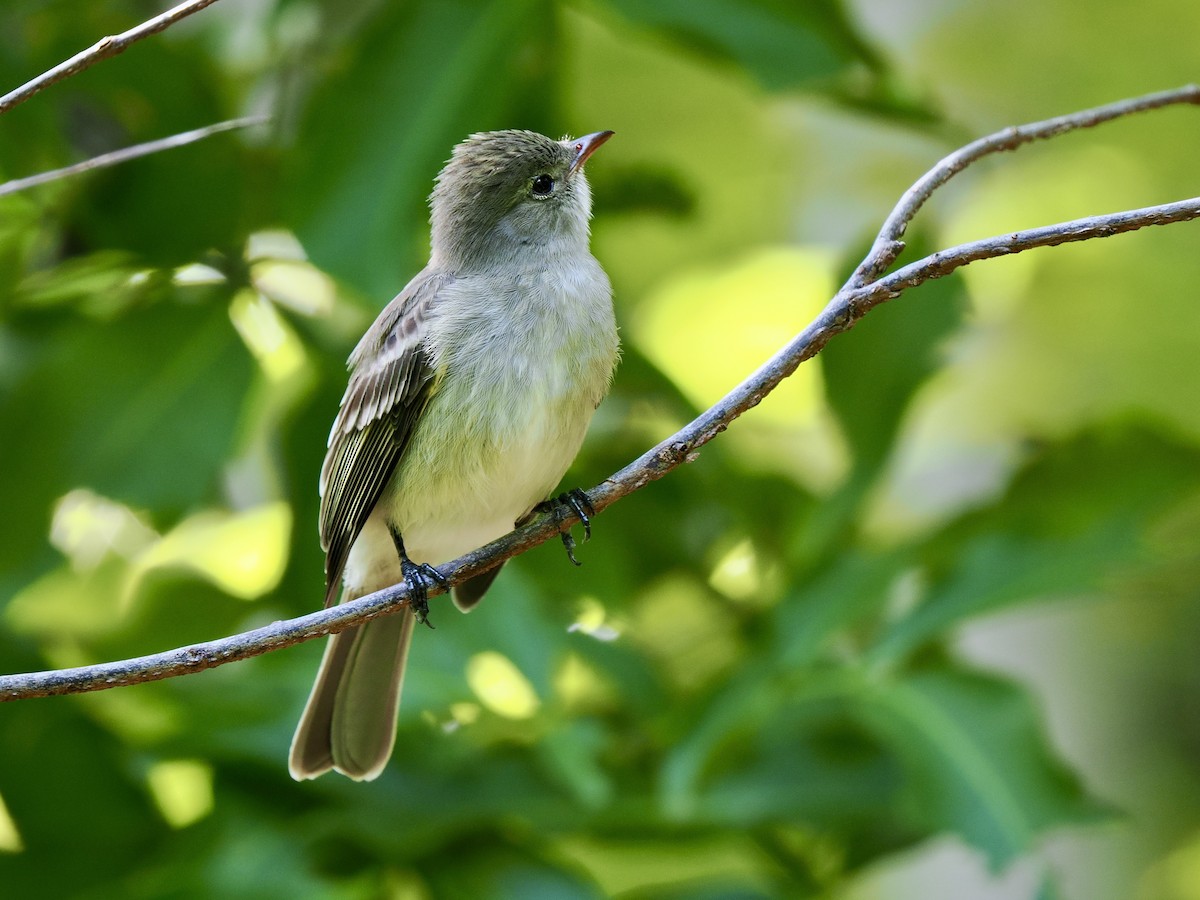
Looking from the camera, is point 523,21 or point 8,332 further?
point 8,332

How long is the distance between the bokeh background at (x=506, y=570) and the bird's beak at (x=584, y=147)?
0.31 meters

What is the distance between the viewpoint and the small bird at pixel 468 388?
2814mm

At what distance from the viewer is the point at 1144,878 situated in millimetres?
5637

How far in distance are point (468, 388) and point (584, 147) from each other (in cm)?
60

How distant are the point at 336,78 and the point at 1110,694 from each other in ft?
13.0

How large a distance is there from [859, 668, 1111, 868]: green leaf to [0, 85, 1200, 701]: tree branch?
148cm

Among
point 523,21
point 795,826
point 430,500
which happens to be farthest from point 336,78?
point 795,826

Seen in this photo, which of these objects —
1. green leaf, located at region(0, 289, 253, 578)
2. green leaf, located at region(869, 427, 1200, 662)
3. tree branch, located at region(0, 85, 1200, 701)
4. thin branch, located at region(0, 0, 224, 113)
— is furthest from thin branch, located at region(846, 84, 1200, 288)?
green leaf, located at region(0, 289, 253, 578)

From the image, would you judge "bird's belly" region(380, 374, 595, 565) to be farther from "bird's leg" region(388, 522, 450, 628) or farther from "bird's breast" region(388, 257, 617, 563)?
"bird's leg" region(388, 522, 450, 628)

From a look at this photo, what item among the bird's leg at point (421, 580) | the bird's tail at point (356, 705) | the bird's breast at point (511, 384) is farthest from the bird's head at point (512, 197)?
the bird's tail at point (356, 705)

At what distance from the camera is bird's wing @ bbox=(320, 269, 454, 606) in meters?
2.91

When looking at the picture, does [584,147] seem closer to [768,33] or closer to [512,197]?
[512,197]

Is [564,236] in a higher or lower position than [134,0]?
lower

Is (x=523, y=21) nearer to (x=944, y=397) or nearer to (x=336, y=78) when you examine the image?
(x=336, y=78)
